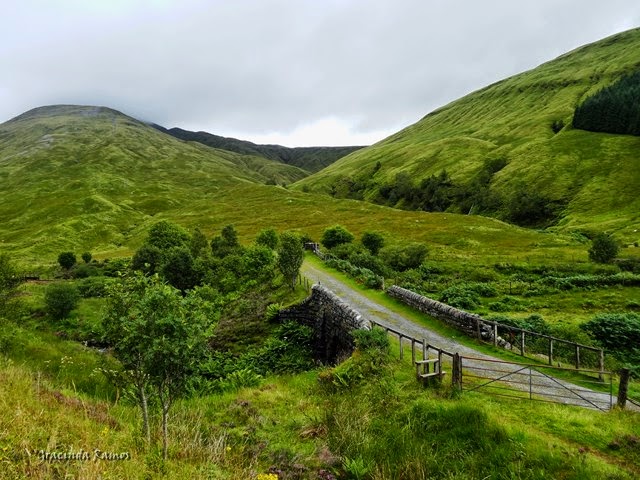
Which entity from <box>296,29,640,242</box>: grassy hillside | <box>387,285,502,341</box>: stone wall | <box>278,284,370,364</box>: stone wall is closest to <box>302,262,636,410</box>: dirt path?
<box>387,285,502,341</box>: stone wall

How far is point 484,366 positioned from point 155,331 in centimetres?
1418

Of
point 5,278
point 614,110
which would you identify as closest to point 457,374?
point 5,278

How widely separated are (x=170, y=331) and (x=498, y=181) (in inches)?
5669

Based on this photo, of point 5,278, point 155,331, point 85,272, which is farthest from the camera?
point 85,272

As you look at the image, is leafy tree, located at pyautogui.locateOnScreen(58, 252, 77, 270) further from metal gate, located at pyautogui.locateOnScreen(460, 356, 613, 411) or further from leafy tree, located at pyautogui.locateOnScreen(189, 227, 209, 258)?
metal gate, located at pyautogui.locateOnScreen(460, 356, 613, 411)

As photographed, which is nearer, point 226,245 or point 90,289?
point 90,289

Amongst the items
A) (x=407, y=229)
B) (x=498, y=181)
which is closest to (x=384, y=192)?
(x=498, y=181)

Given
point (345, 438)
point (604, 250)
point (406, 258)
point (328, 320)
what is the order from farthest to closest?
point (406, 258), point (604, 250), point (328, 320), point (345, 438)

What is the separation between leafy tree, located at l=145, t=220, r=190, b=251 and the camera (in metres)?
69.0

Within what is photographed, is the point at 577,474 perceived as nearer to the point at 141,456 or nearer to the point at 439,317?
the point at 141,456

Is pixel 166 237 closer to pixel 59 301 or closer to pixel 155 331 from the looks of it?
pixel 59 301

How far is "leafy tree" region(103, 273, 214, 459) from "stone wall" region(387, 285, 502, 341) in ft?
54.2

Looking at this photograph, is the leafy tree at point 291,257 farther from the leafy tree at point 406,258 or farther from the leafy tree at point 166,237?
the leafy tree at point 166,237

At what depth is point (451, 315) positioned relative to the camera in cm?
2405
